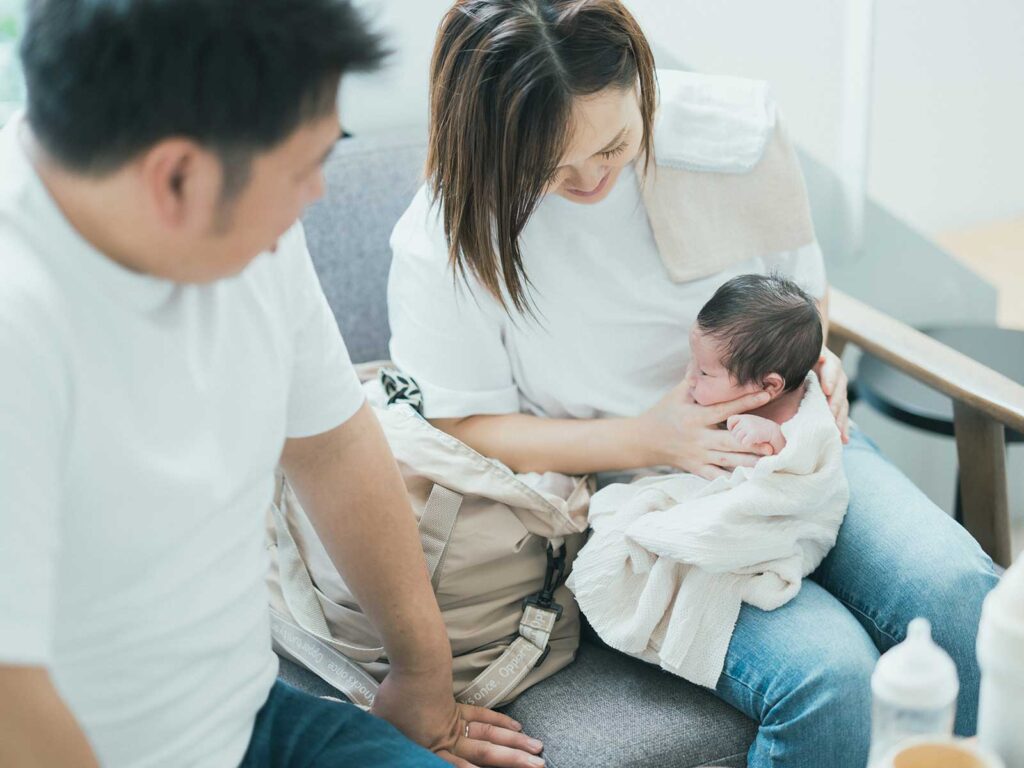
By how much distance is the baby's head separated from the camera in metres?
1.37

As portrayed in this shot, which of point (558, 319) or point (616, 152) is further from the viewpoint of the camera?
point (558, 319)

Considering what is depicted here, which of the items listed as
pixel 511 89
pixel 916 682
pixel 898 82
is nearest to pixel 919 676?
pixel 916 682

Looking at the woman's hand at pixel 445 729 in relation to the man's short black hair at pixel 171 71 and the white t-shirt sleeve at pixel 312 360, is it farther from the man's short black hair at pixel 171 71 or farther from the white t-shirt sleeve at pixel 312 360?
the man's short black hair at pixel 171 71

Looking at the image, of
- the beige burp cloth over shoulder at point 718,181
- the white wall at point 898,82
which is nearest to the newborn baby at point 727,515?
the beige burp cloth over shoulder at point 718,181

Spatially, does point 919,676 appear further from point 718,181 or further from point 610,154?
point 718,181

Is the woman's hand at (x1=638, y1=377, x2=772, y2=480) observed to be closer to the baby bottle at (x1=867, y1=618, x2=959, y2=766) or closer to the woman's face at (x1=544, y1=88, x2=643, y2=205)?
the woman's face at (x1=544, y1=88, x2=643, y2=205)

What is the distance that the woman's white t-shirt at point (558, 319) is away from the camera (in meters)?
1.43

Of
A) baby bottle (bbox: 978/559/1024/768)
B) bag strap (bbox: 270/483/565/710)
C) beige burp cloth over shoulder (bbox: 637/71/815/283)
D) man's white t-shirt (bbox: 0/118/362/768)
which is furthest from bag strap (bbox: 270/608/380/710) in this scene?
baby bottle (bbox: 978/559/1024/768)

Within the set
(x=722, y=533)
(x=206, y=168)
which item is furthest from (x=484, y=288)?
(x=206, y=168)

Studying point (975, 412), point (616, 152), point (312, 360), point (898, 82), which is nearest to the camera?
point (312, 360)

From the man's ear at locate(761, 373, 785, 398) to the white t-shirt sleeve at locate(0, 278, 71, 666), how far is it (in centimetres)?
87

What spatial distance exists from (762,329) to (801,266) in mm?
266

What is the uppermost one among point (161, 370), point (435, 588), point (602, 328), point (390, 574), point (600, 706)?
point (161, 370)

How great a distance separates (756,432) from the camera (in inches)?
54.2
